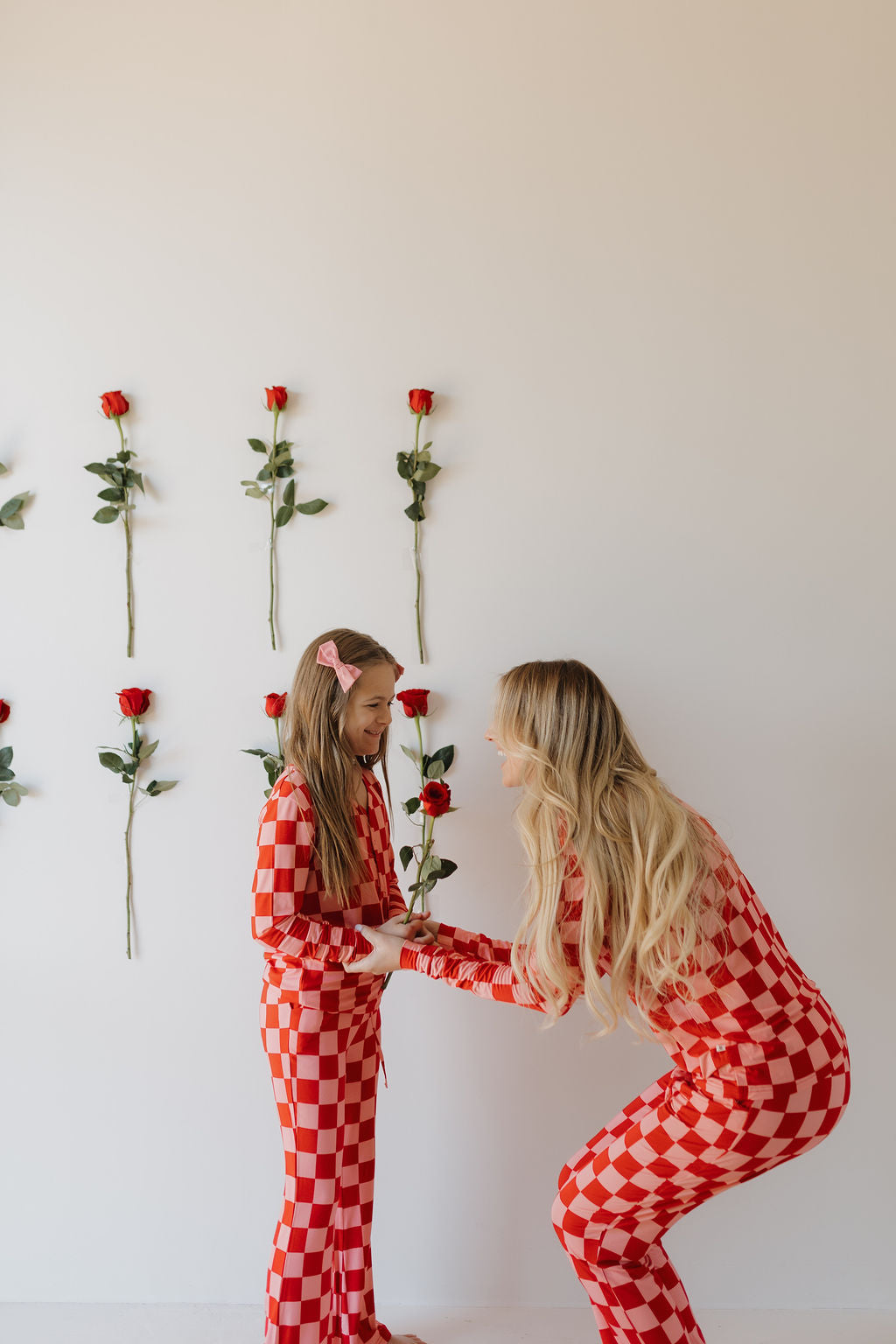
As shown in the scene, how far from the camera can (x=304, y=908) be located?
5.82 ft

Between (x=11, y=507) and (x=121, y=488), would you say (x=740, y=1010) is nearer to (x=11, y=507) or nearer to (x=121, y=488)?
(x=121, y=488)

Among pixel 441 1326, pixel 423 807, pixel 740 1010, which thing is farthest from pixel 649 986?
pixel 441 1326

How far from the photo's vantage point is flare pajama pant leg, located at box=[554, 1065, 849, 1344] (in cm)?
146

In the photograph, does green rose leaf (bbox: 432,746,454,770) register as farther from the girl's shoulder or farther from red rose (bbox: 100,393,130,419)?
red rose (bbox: 100,393,130,419)

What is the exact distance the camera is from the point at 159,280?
223 cm

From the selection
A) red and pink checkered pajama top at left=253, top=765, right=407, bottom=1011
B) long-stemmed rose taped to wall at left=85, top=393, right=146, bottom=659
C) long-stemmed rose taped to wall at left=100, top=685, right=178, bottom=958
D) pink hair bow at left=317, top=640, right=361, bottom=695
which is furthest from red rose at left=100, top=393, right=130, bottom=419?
red and pink checkered pajama top at left=253, top=765, right=407, bottom=1011

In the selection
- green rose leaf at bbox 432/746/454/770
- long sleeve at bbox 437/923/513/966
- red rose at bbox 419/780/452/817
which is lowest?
long sleeve at bbox 437/923/513/966

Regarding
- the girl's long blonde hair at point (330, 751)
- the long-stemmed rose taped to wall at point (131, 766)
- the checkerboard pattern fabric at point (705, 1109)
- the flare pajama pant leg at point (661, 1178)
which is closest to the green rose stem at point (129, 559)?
the long-stemmed rose taped to wall at point (131, 766)

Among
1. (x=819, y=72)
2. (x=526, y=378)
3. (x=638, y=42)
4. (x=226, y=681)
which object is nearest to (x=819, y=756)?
(x=526, y=378)

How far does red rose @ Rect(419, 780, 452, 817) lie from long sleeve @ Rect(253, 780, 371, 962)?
0.25m

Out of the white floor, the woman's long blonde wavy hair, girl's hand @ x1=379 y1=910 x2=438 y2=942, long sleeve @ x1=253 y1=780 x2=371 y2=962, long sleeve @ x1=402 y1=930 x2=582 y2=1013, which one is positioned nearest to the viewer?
the woman's long blonde wavy hair

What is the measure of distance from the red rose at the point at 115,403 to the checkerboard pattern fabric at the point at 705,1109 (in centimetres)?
151

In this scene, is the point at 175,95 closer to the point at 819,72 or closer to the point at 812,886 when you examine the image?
the point at 819,72

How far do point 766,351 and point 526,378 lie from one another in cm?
55
